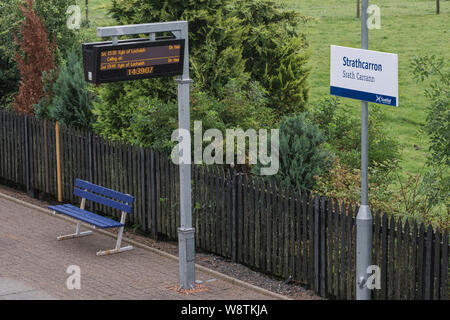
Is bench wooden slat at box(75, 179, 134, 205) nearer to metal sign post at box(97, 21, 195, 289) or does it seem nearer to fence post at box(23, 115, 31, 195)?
metal sign post at box(97, 21, 195, 289)

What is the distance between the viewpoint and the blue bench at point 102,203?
1409 centimetres

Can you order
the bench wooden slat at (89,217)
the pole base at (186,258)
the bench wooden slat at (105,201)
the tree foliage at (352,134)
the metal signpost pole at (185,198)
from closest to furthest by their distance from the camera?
the metal signpost pole at (185,198) → the pole base at (186,258) → the bench wooden slat at (89,217) → the bench wooden slat at (105,201) → the tree foliage at (352,134)

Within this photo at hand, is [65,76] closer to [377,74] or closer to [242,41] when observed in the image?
[242,41]

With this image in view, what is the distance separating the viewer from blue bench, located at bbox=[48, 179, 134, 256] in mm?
14094

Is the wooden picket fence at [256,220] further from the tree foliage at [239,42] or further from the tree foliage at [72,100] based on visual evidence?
the tree foliage at [239,42]

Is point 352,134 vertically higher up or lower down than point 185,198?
higher up

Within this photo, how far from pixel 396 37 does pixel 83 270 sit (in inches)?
1098

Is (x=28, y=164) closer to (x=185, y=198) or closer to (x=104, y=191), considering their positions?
(x=104, y=191)

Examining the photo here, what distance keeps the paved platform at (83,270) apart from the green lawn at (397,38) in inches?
610

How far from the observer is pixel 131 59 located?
11.3 meters

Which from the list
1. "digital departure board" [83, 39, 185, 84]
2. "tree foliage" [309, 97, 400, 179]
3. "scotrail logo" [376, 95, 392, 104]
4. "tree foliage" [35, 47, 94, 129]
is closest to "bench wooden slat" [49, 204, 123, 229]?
"digital departure board" [83, 39, 185, 84]

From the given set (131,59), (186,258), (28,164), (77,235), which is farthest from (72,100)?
(131,59)

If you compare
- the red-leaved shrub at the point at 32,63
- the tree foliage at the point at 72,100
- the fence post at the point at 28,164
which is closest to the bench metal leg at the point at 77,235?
the fence post at the point at 28,164

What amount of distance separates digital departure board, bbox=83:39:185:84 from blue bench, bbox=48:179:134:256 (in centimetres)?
325
